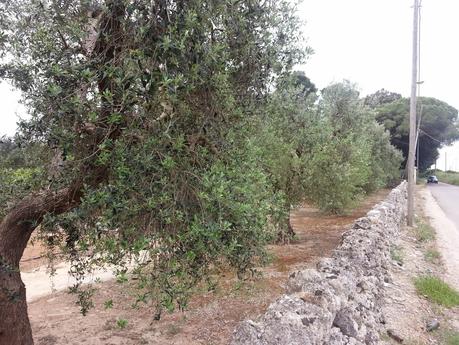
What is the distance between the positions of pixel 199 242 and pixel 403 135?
50.7 meters

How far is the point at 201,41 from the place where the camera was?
3.94 meters

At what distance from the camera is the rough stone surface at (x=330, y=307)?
12.5ft

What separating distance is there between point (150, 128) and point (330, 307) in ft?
9.14

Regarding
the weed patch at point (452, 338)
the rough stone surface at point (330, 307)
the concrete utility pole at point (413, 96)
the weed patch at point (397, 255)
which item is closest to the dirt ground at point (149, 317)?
the rough stone surface at point (330, 307)

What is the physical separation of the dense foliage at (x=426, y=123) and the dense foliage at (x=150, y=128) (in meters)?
48.7

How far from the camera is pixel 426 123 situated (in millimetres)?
52500

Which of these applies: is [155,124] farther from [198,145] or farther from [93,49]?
[93,49]

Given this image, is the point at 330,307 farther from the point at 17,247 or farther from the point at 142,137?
the point at 17,247

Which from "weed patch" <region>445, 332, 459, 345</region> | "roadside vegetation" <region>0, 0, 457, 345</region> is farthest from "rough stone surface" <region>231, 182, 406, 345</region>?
"weed patch" <region>445, 332, 459, 345</region>

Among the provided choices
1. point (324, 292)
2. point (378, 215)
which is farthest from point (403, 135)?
point (324, 292)

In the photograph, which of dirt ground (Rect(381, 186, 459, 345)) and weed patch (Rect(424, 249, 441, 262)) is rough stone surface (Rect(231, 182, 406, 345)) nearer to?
dirt ground (Rect(381, 186, 459, 345))

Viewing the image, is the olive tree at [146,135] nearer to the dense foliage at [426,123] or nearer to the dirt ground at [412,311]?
the dirt ground at [412,311]

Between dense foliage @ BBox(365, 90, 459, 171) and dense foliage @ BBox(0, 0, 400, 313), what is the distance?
48.7 metres

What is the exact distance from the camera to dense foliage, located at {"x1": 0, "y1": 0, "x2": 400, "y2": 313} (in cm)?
371
